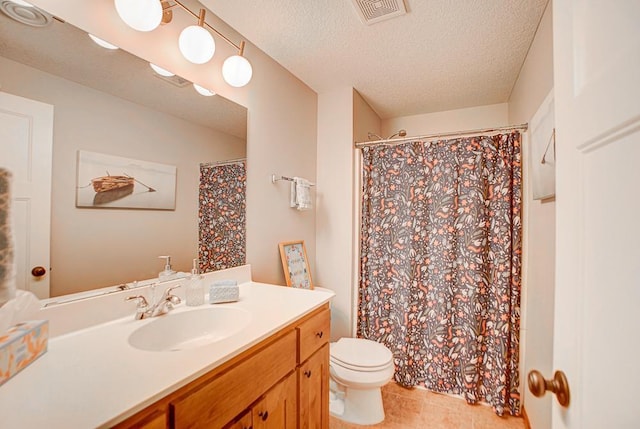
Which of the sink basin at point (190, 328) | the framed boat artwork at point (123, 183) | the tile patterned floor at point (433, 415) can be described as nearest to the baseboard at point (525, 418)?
the tile patterned floor at point (433, 415)

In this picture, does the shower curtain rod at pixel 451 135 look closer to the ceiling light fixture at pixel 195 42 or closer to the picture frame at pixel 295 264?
the picture frame at pixel 295 264

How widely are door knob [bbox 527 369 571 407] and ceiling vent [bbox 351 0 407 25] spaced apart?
1.64m

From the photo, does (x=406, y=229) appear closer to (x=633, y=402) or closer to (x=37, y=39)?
(x=633, y=402)

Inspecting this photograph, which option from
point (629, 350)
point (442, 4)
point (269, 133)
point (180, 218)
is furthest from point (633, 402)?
point (269, 133)

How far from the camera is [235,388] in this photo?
84 cm

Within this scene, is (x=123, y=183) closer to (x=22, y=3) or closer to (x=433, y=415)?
(x=22, y=3)

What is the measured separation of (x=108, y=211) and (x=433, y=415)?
2.18 m

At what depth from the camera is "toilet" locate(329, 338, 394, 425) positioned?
64.5 inches

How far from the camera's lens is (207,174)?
1460 millimetres

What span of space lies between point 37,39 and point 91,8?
235 mm

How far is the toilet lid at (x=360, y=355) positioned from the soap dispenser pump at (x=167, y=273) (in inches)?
43.1

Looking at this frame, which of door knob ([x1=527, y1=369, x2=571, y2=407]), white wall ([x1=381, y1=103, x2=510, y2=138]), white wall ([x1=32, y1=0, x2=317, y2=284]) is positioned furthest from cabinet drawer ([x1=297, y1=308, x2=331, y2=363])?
white wall ([x1=381, y1=103, x2=510, y2=138])

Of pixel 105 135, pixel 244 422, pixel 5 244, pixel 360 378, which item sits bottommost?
pixel 360 378

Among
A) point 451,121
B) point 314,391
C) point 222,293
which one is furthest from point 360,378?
point 451,121
